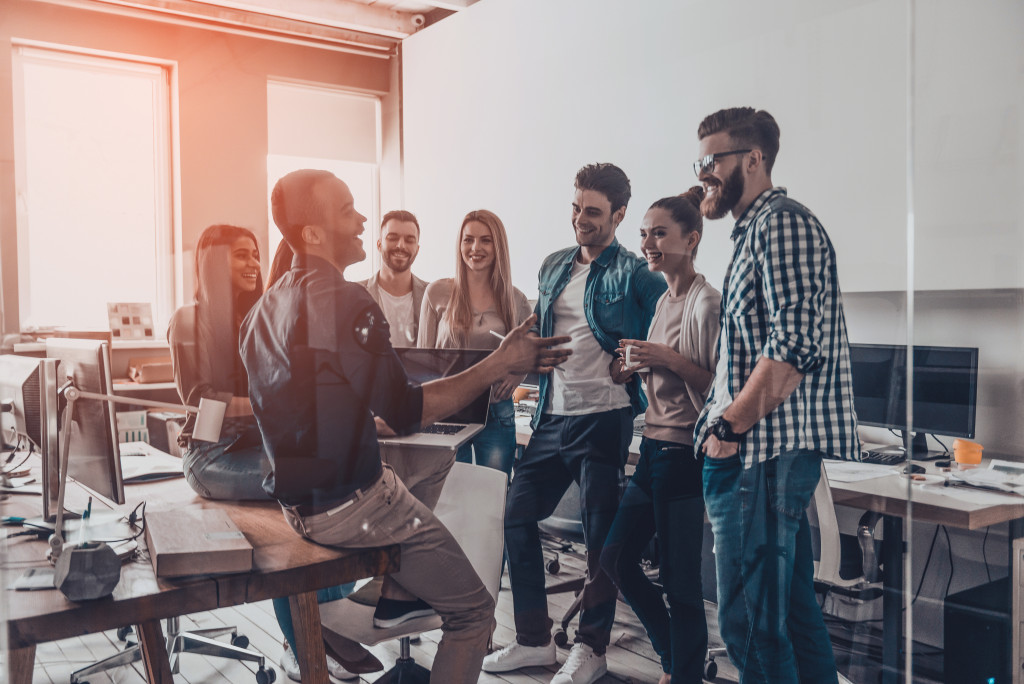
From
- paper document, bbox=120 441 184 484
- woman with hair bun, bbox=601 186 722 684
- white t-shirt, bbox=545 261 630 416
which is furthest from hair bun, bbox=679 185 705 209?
paper document, bbox=120 441 184 484

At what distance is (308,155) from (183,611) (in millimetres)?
1001

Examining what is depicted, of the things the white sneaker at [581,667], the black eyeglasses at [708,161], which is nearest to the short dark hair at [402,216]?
the black eyeglasses at [708,161]

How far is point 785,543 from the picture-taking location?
1788 mm

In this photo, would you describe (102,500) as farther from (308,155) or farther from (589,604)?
(589,604)

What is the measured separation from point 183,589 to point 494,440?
0.72 meters

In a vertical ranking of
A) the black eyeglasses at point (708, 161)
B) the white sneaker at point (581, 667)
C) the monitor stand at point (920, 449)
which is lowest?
the white sneaker at point (581, 667)

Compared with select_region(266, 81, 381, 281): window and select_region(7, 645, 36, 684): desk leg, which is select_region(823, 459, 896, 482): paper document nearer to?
select_region(266, 81, 381, 281): window

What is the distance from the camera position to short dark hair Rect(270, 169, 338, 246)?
66.9 inches

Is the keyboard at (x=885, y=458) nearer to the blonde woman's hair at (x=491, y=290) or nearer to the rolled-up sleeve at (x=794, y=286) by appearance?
the rolled-up sleeve at (x=794, y=286)

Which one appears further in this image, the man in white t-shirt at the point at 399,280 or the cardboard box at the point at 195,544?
the man in white t-shirt at the point at 399,280

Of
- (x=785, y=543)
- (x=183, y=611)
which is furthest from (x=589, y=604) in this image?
(x=183, y=611)

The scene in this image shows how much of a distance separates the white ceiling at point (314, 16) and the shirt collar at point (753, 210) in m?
0.90

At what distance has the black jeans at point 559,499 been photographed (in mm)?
1877

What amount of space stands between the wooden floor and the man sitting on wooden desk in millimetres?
236
